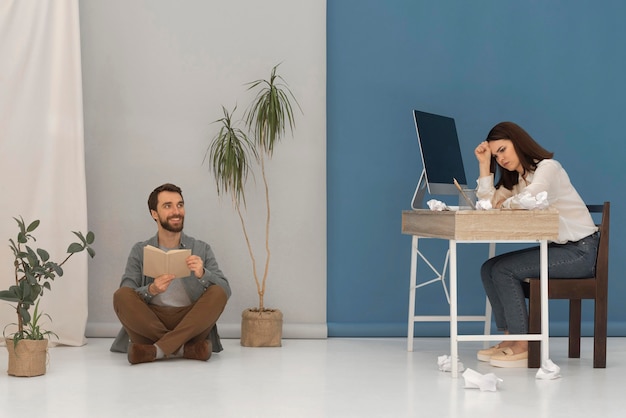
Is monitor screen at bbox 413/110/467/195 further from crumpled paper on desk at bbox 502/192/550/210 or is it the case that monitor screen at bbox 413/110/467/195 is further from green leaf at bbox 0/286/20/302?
green leaf at bbox 0/286/20/302

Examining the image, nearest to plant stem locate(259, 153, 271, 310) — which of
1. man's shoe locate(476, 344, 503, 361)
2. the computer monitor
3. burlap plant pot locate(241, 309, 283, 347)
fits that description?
burlap plant pot locate(241, 309, 283, 347)

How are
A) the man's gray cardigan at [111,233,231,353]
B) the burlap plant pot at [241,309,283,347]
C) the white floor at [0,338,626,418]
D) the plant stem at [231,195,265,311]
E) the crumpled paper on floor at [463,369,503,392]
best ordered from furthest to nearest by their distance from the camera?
1. the plant stem at [231,195,265,311]
2. the burlap plant pot at [241,309,283,347]
3. the man's gray cardigan at [111,233,231,353]
4. the crumpled paper on floor at [463,369,503,392]
5. the white floor at [0,338,626,418]

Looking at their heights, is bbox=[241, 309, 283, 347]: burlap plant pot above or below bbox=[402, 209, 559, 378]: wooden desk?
below

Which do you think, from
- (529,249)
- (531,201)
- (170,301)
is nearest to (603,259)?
(529,249)

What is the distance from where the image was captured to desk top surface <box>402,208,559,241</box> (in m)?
3.94

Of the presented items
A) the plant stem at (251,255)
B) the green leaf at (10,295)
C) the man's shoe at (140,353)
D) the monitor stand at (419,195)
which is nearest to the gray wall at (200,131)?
the plant stem at (251,255)

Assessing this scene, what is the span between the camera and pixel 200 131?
17.3 feet

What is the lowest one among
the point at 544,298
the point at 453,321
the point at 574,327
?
the point at 574,327

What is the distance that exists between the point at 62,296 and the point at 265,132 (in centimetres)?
158

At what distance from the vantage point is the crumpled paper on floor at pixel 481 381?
3.61 m

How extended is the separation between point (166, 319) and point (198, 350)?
0.25 metres

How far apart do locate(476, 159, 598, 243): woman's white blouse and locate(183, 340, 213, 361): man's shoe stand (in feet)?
→ 5.46

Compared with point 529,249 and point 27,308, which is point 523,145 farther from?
point 27,308

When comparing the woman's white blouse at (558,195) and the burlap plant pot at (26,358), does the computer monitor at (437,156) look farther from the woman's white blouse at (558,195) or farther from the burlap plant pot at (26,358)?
the burlap plant pot at (26,358)
